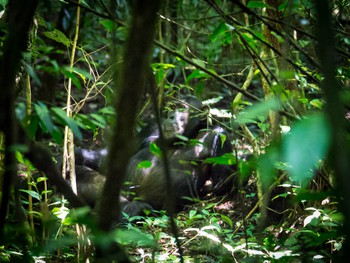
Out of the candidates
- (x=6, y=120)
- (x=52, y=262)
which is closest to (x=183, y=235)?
(x=52, y=262)

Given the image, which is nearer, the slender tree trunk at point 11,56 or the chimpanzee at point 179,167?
the slender tree trunk at point 11,56

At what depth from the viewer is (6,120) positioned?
40.9 inches

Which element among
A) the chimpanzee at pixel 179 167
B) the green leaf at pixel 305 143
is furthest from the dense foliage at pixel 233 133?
the chimpanzee at pixel 179 167

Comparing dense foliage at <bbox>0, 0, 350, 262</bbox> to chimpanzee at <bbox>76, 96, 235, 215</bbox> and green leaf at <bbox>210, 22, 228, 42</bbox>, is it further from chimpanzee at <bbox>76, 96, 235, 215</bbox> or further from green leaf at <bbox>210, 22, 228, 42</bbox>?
chimpanzee at <bbox>76, 96, 235, 215</bbox>

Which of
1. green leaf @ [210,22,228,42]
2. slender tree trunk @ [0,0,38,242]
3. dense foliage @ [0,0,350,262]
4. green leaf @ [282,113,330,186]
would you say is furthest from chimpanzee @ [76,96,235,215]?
green leaf @ [282,113,330,186]

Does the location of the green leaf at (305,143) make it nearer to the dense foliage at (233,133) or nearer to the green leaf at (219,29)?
the dense foliage at (233,133)

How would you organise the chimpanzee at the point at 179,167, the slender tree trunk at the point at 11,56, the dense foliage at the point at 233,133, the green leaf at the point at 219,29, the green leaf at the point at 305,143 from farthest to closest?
the chimpanzee at the point at 179,167 < the green leaf at the point at 219,29 < the slender tree trunk at the point at 11,56 < the dense foliage at the point at 233,133 < the green leaf at the point at 305,143

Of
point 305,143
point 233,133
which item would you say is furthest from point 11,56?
point 233,133

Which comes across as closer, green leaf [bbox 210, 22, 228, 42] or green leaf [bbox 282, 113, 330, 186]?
green leaf [bbox 282, 113, 330, 186]

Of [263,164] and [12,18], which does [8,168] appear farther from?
[263,164]

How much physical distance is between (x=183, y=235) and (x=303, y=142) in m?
2.69

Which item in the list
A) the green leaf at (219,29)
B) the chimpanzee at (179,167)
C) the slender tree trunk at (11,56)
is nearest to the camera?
the slender tree trunk at (11,56)

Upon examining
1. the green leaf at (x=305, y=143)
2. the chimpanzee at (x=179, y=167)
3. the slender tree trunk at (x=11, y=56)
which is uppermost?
the slender tree trunk at (x=11, y=56)

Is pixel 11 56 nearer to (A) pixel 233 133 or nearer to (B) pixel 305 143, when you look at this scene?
(B) pixel 305 143
